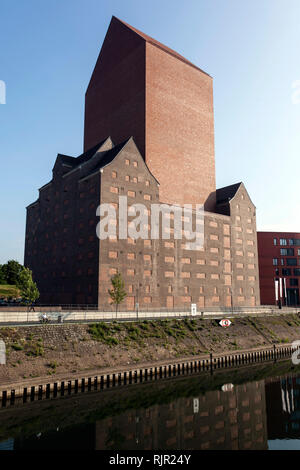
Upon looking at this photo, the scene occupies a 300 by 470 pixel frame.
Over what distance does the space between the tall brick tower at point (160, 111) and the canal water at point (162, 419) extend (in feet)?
157

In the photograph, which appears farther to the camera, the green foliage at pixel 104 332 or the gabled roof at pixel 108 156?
the gabled roof at pixel 108 156

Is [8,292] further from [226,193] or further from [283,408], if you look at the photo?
[283,408]

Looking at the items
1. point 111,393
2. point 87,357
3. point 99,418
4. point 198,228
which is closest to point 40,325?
point 87,357

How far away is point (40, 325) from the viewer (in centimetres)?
3838

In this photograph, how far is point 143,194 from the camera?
68688 mm

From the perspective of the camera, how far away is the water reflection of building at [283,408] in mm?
26059

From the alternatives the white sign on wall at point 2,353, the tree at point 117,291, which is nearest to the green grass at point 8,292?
the tree at point 117,291

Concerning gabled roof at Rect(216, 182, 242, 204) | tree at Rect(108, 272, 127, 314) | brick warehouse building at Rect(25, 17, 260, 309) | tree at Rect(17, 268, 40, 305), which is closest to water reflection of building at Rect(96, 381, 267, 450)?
tree at Rect(108, 272, 127, 314)

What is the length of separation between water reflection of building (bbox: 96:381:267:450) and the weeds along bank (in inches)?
369

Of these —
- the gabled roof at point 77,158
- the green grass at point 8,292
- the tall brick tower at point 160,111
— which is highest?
the tall brick tower at point 160,111

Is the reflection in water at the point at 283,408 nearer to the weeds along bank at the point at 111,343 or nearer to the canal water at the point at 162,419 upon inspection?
the canal water at the point at 162,419

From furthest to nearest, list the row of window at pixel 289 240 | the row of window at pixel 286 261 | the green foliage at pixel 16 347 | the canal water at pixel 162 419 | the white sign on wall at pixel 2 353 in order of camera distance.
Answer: the row of window at pixel 289 240, the row of window at pixel 286 261, the green foliage at pixel 16 347, the white sign on wall at pixel 2 353, the canal water at pixel 162 419

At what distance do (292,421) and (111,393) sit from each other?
15.8m
